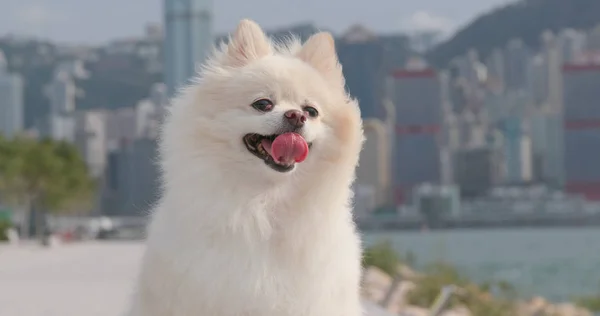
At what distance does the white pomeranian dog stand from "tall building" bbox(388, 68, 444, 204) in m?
79.4

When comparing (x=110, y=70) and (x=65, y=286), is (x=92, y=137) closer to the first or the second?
(x=110, y=70)

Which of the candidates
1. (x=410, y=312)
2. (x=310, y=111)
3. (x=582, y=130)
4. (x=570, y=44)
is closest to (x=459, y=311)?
(x=410, y=312)

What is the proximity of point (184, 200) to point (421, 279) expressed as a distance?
8932mm

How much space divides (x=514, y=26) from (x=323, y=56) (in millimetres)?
113067

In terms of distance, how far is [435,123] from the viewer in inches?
3553

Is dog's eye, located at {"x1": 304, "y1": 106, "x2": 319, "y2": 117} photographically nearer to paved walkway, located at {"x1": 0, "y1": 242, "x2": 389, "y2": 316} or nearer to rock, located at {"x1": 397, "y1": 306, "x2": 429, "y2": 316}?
paved walkway, located at {"x1": 0, "y1": 242, "x2": 389, "y2": 316}

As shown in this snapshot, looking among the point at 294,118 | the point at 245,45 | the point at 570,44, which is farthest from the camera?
the point at 570,44

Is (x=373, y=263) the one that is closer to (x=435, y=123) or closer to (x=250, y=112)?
(x=250, y=112)

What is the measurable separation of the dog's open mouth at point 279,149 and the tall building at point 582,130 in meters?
88.7

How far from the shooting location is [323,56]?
3186 millimetres

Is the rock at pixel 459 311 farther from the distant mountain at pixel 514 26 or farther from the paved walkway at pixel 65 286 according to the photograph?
the distant mountain at pixel 514 26

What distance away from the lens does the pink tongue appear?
2887 millimetres

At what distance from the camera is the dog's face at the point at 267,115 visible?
115 inches

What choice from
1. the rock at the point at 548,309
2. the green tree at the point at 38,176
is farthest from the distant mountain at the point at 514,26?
the rock at the point at 548,309
